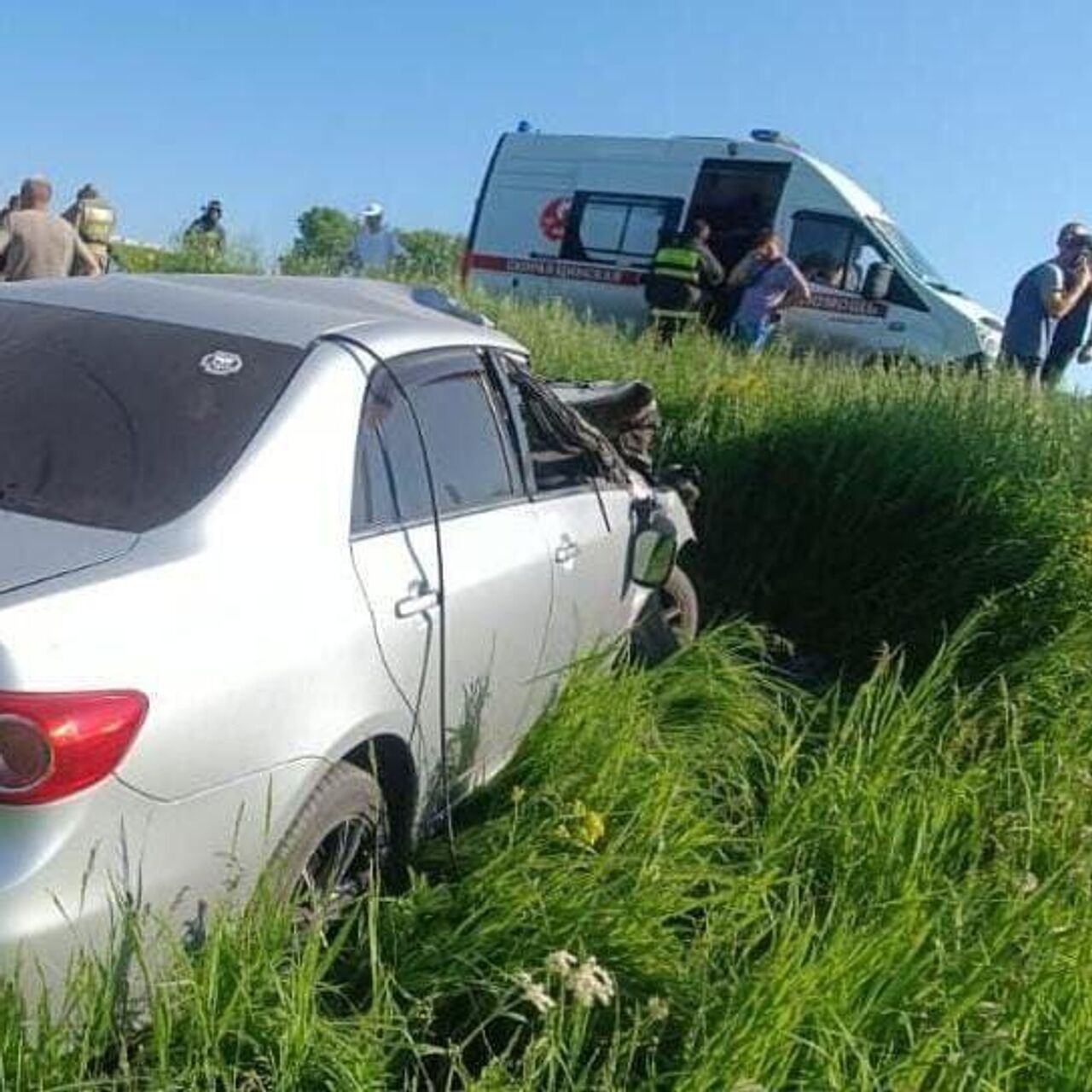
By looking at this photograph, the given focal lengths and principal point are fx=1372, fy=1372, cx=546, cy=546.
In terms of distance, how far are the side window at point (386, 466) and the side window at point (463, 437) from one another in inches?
3.6

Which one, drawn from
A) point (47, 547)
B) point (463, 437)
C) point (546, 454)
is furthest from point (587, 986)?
point (546, 454)

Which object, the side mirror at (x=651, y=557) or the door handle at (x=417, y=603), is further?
the side mirror at (x=651, y=557)

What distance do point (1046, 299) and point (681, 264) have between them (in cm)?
382

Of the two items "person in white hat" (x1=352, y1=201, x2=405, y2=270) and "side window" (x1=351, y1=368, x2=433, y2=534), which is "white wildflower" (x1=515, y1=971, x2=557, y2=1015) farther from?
"person in white hat" (x1=352, y1=201, x2=405, y2=270)

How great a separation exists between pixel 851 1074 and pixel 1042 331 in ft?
30.3

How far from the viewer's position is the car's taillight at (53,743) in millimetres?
2076

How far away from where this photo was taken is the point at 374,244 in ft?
51.8

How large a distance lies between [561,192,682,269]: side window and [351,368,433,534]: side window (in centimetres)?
1180

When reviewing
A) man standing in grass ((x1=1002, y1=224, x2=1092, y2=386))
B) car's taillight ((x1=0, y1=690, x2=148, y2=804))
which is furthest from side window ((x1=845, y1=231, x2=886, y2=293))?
car's taillight ((x1=0, y1=690, x2=148, y2=804))

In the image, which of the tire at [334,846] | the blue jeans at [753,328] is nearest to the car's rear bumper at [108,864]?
the tire at [334,846]

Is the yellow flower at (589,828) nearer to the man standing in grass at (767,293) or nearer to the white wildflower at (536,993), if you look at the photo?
the white wildflower at (536,993)

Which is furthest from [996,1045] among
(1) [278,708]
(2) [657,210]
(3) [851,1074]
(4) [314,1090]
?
(2) [657,210]

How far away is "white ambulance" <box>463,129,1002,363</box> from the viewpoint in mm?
13859

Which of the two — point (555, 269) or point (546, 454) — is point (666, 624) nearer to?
point (546, 454)
